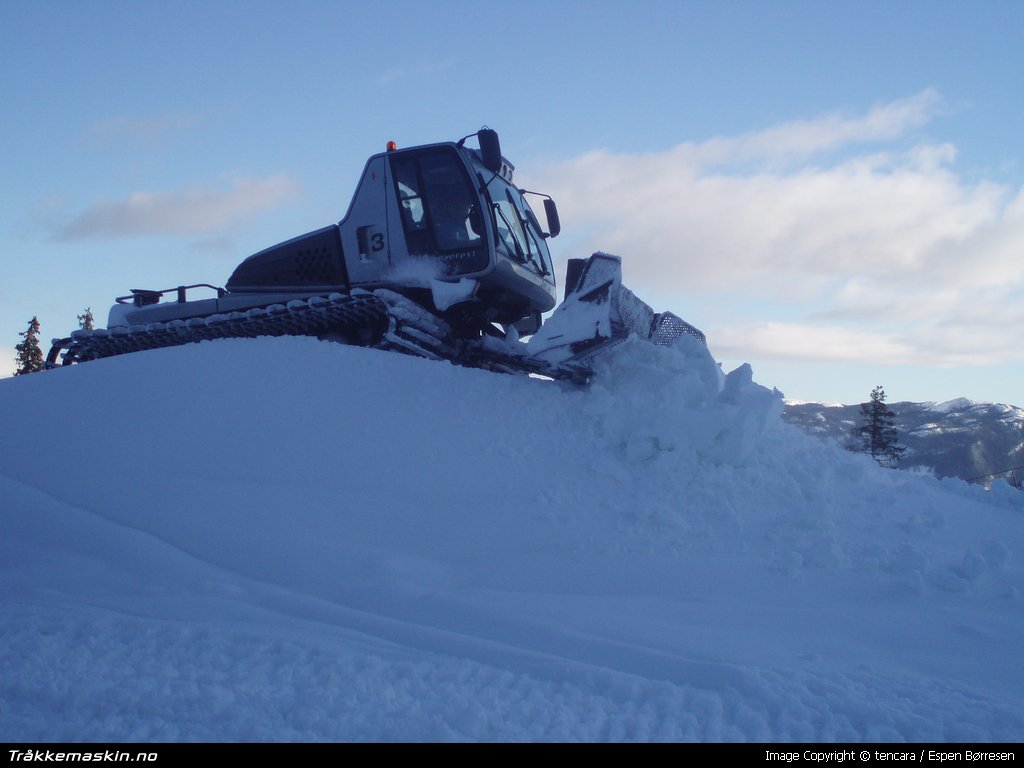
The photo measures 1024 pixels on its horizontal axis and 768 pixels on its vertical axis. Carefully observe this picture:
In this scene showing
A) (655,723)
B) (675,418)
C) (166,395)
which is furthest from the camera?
(166,395)

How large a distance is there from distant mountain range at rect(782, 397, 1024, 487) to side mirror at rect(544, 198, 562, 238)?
64.8 feet

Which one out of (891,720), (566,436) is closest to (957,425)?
(566,436)

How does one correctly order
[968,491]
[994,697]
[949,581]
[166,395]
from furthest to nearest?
[968,491] → [166,395] → [949,581] → [994,697]

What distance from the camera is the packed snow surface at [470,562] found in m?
2.94

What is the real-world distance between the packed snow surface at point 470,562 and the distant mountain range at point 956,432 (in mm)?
22799

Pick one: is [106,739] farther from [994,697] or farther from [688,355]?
[688,355]

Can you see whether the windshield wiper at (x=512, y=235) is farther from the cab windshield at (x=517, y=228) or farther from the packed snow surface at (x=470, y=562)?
the packed snow surface at (x=470, y=562)

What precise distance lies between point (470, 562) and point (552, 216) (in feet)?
21.4

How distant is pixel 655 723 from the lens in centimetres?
287

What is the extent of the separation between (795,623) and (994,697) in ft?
3.10

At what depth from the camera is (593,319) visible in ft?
25.1

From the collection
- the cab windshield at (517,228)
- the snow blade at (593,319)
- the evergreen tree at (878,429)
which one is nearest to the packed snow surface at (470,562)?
the snow blade at (593,319)

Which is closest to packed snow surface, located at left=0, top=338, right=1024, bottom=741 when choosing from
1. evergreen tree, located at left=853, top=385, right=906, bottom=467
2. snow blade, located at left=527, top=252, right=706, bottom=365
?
snow blade, located at left=527, top=252, right=706, bottom=365

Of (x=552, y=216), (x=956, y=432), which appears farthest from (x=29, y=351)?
(x=956, y=432)
